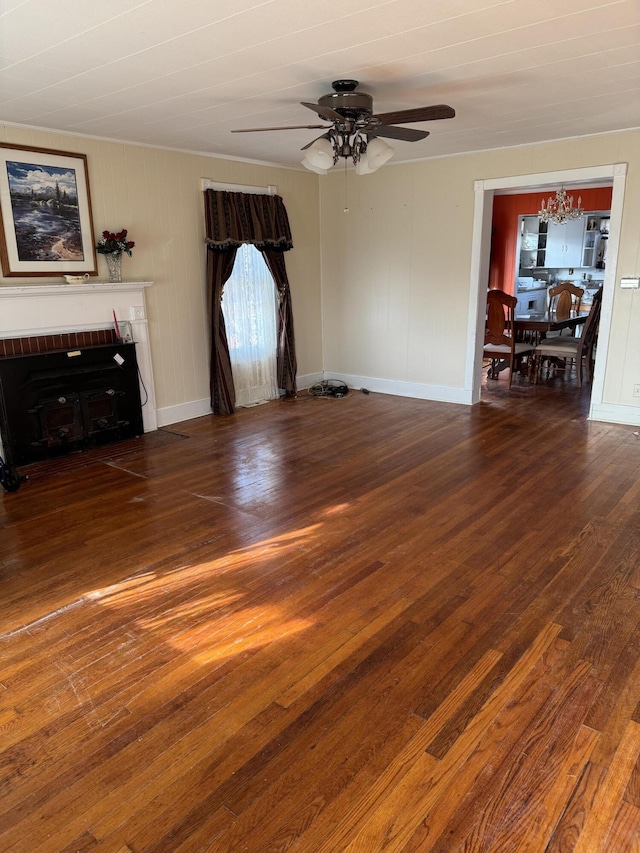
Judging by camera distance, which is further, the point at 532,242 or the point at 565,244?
the point at 532,242

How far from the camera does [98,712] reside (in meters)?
2.03

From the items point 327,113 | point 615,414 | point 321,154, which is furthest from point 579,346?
point 327,113

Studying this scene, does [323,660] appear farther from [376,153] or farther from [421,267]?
[421,267]

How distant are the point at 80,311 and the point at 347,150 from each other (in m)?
2.50

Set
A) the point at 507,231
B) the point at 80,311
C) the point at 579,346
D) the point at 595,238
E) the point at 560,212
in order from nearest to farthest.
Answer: the point at 80,311 < the point at 579,346 < the point at 560,212 < the point at 595,238 < the point at 507,231

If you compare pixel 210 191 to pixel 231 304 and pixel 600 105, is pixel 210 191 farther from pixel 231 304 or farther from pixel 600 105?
pixel 600 105

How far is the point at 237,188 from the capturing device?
5852mm

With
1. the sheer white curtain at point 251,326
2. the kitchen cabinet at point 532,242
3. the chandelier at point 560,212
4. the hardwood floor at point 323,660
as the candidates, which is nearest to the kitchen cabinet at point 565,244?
the kitchen cabinet at point 532,242

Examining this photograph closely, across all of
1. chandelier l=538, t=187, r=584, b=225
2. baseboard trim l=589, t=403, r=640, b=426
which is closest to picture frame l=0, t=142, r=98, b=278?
baseboard trim l=589, t=403, r=640, b=426

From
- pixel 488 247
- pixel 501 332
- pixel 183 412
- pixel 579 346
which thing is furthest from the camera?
pixel 501 332

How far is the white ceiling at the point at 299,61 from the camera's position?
2.47 meters

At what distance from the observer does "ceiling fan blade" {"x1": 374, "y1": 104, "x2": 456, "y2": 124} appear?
307cm

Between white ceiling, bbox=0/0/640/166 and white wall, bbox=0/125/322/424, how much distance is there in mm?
295

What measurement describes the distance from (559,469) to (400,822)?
10.3 ft
